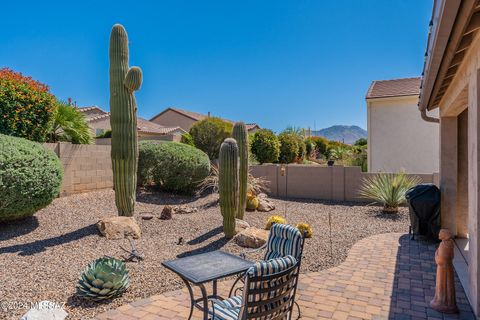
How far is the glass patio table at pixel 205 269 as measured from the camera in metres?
2.99

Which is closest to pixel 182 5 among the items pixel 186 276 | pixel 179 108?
pixel 186 276

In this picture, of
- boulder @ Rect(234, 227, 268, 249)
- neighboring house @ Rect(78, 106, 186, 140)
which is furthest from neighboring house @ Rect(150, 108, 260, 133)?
boulder @ Rect(234, 227, 268, 249)

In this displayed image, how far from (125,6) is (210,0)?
2722 millimetres

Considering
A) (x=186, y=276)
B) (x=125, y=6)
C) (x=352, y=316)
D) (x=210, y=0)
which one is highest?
(x=210, y=0)

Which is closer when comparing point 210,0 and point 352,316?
point 352,316

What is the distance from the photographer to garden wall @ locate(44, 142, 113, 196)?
8.96 meters

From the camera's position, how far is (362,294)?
4.08m

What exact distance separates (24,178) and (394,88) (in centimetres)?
1682

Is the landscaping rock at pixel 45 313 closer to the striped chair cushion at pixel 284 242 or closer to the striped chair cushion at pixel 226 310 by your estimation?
the striped chair cushion at pixel 226 310

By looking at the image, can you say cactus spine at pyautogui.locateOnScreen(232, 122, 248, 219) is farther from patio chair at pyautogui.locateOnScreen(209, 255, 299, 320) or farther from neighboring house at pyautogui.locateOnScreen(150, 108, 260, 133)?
neighboring house at pyautogui.locateOnScreen(150, 108, 260, 133)

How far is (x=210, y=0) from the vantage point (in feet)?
34.2

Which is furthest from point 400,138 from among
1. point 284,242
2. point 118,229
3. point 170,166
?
point 284,242

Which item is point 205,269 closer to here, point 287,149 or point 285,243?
point 285,243

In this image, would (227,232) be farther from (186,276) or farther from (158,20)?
(158,20)
